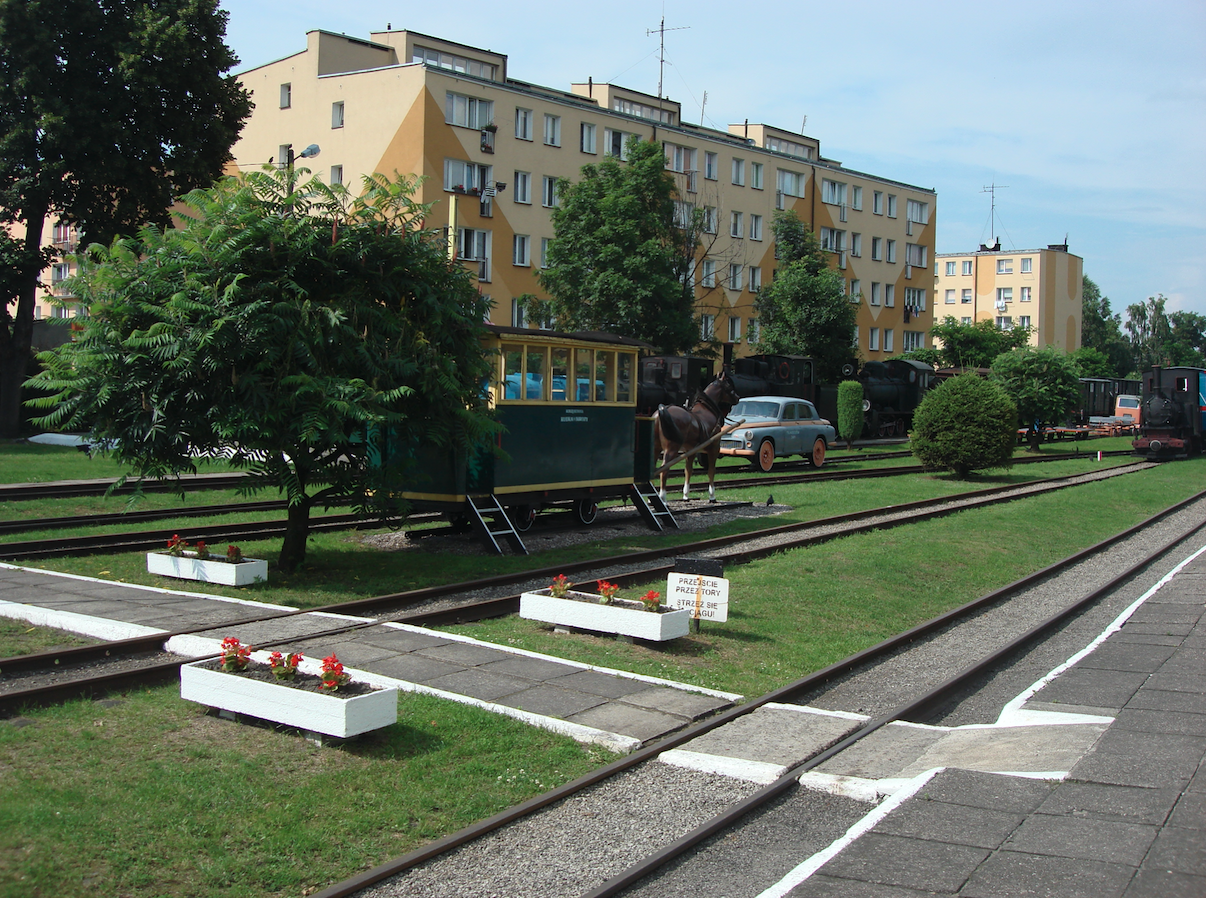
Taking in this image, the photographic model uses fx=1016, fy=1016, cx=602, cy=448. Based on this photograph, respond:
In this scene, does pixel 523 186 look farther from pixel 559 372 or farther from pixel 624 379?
pixel 559 372

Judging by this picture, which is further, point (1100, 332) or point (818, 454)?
point (1100, 332)

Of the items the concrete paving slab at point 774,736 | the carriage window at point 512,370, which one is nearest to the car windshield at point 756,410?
the carriage window at point 512,370

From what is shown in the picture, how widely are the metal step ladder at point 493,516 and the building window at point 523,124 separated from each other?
3401 cm

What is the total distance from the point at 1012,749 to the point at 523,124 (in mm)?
42227

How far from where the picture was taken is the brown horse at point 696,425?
19719mm

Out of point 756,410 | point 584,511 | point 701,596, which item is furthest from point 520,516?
point 756,410

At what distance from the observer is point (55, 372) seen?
10648 mm

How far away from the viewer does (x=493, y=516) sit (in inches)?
551

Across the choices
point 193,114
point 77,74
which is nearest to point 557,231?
point 193,114

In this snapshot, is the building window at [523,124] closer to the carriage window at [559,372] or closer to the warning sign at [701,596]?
the carriage window at [559,372]

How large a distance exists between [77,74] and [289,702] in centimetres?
3056

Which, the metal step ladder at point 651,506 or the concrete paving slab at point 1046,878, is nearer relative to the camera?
the concrete paving slab at point 1046,878

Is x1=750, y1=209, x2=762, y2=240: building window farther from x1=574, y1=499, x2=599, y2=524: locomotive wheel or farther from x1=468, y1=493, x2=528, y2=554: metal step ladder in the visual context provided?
x1=468, y1=493, x2=528, y2=554: metal step ladder

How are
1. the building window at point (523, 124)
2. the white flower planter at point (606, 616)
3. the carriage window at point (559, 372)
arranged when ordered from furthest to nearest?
1. the building window at point (523, 124)
2. the carriage window at point (559, 372)
3. the white flower planter at point (606, 616)
